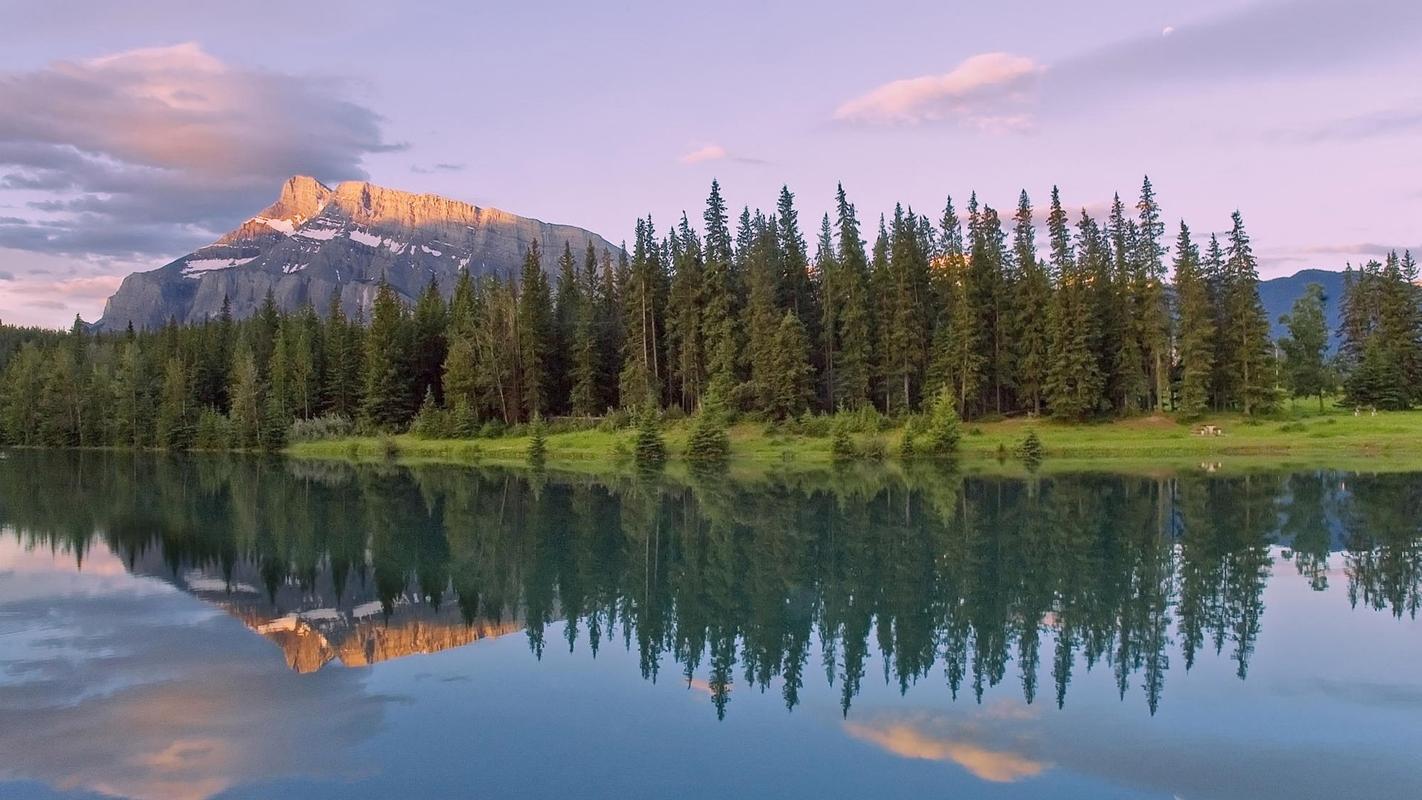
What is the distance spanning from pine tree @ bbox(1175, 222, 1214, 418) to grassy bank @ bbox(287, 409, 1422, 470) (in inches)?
88.4

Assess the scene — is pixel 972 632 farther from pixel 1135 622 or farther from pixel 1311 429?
pixel 1311 429

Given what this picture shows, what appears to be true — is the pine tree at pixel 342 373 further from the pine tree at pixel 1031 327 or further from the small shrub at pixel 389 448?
the pine tree at pixel 1031 327

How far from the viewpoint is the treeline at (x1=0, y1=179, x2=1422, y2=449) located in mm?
72062

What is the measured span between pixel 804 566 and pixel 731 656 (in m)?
8.85

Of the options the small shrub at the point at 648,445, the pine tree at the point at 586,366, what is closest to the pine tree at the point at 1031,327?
the small shrub at the point at 648,445

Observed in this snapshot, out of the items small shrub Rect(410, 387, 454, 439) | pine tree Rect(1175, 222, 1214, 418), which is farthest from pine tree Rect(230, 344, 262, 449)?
pine tree Rect(1175, 222, 1214, 418)

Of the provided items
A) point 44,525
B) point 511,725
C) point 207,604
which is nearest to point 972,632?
point 511,725

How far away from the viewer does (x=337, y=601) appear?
23359mm

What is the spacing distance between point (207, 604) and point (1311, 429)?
66.6 metres

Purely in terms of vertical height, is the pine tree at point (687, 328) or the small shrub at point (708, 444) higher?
the pine tree at point (687, 328)

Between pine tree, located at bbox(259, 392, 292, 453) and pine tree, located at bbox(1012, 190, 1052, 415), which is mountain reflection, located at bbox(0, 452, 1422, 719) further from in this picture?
pine tree, located at bbox(259, 392, 292, 453)

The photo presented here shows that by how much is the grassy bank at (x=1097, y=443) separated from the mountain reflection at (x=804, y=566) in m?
12.6

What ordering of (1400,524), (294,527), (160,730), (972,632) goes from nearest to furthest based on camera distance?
(160,730) < (972,632) < (1400,524) < (294,527)

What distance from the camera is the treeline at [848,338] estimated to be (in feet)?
236
